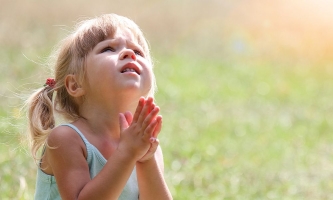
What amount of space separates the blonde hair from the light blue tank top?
0.13 metres

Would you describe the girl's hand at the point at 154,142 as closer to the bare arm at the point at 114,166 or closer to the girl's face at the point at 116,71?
the bare arm at the point at 114,166

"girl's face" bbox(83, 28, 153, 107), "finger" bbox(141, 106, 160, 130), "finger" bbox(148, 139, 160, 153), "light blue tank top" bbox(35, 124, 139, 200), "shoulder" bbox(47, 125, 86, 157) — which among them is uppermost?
"girl's face" bbox(83, 28, 153, 107)

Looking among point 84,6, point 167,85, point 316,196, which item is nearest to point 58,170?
point 316,196

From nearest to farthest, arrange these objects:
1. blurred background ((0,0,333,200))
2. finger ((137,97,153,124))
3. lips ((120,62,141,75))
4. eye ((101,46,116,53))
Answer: finger ((137,97,153,124)) → lips ((120,62,141,75)) → eye ((101,46,116,53)) → blurred background ((0,0,333,200))

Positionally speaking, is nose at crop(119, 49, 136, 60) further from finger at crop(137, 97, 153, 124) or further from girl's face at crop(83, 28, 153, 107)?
finger at crop(137, 97, 153, 124)

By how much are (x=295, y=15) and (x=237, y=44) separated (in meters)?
2.05

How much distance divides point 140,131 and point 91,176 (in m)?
0.34

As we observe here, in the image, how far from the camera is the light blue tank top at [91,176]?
107 inches

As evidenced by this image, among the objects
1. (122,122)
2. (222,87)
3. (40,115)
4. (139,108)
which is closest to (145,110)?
(139,108)

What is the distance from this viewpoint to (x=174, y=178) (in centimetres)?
543

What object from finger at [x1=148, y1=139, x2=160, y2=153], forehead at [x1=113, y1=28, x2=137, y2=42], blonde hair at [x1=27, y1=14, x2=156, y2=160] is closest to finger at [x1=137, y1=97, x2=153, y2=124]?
finger at [x1=148, y1=139, x2=160, y2=153]

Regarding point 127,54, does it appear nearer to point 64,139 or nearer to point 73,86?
point 73,86

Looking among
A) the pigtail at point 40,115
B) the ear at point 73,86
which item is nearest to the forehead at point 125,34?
the ear at point 73,86

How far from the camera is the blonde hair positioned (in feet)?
9.40
